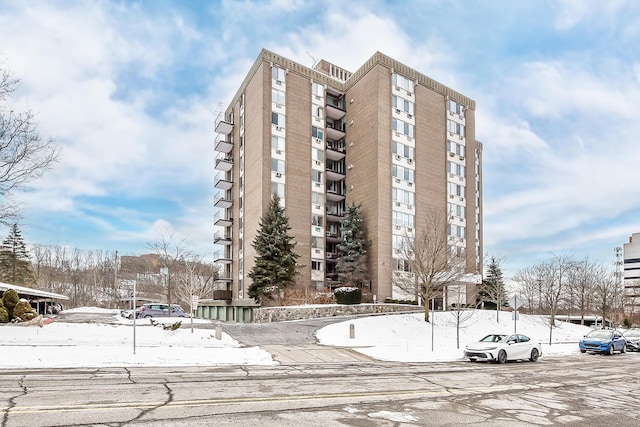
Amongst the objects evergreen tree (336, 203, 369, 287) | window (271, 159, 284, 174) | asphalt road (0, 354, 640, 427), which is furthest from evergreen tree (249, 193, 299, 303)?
asphalt road (0, 354, 640, 427)

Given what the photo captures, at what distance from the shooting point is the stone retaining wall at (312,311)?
112 ft

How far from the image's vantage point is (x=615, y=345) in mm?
27266

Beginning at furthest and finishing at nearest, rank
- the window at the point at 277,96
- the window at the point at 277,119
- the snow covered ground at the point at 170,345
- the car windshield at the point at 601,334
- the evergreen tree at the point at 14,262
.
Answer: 1. the evergreen tree at the point at 14,262
2. the window at the point at 277,96
3. the window at the point at 277,119
4. the car windshield at the point at 601,334
5. the snow covered ground at the point at 170,345

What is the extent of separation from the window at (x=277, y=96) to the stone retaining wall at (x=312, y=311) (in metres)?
22.7

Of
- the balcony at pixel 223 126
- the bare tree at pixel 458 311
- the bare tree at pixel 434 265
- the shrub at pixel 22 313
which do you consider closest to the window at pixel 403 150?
the bare tree at pixel 458 311

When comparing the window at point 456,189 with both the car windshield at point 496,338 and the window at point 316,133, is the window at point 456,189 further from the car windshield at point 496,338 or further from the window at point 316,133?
the car windshield at point 496,338

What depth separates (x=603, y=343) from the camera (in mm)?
26469

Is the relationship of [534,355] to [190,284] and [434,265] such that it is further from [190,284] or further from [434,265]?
[190,284]

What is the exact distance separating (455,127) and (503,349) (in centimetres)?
4125

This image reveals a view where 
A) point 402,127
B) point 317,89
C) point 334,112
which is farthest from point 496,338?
point 317,89

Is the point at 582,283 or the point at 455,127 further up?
the point at 455,127

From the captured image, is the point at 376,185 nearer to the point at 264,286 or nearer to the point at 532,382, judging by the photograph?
the point at 264,286

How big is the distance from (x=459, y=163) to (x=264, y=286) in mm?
29430

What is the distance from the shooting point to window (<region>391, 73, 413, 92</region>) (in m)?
51.9
